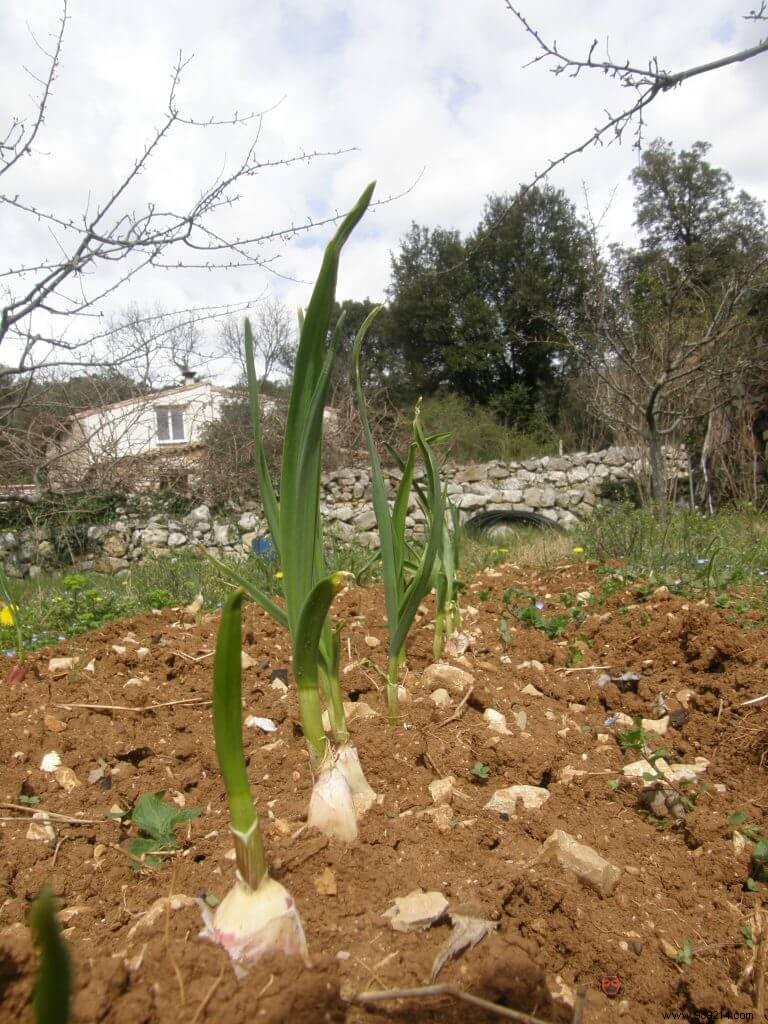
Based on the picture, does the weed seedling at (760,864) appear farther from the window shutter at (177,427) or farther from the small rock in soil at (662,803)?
the window shutter at (177,427)

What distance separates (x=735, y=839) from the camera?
1129 millimetres

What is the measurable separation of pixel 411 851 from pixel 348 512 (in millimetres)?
8899

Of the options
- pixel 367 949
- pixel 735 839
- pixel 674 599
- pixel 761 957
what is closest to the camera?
pixel 367 949

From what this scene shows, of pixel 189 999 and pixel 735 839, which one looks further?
pixel 735 839

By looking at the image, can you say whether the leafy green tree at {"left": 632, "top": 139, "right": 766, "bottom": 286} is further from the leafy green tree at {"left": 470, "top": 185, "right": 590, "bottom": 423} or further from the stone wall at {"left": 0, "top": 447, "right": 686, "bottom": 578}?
the stone wall at {"left": 0, "top": 447, "right": 686, "bottom": 578}

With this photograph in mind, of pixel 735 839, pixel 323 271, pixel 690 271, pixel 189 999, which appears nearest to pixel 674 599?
pixel 735 839

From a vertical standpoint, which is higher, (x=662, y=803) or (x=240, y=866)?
(x=240, y=866)

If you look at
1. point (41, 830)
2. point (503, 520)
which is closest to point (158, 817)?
point (41, 830)

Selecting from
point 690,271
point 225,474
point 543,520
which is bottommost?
point 543,520

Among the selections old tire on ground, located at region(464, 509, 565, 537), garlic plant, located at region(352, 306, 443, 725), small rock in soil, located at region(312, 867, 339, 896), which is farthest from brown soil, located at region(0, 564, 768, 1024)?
old tire on ground, located at region(464, 509, 565, 537)

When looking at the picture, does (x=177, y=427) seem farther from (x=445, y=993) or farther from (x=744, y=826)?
(x=445, y=993)

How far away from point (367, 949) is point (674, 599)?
2124 mm

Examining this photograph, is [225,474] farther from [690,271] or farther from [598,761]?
[598,761]

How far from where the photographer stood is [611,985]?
829 millimetres
